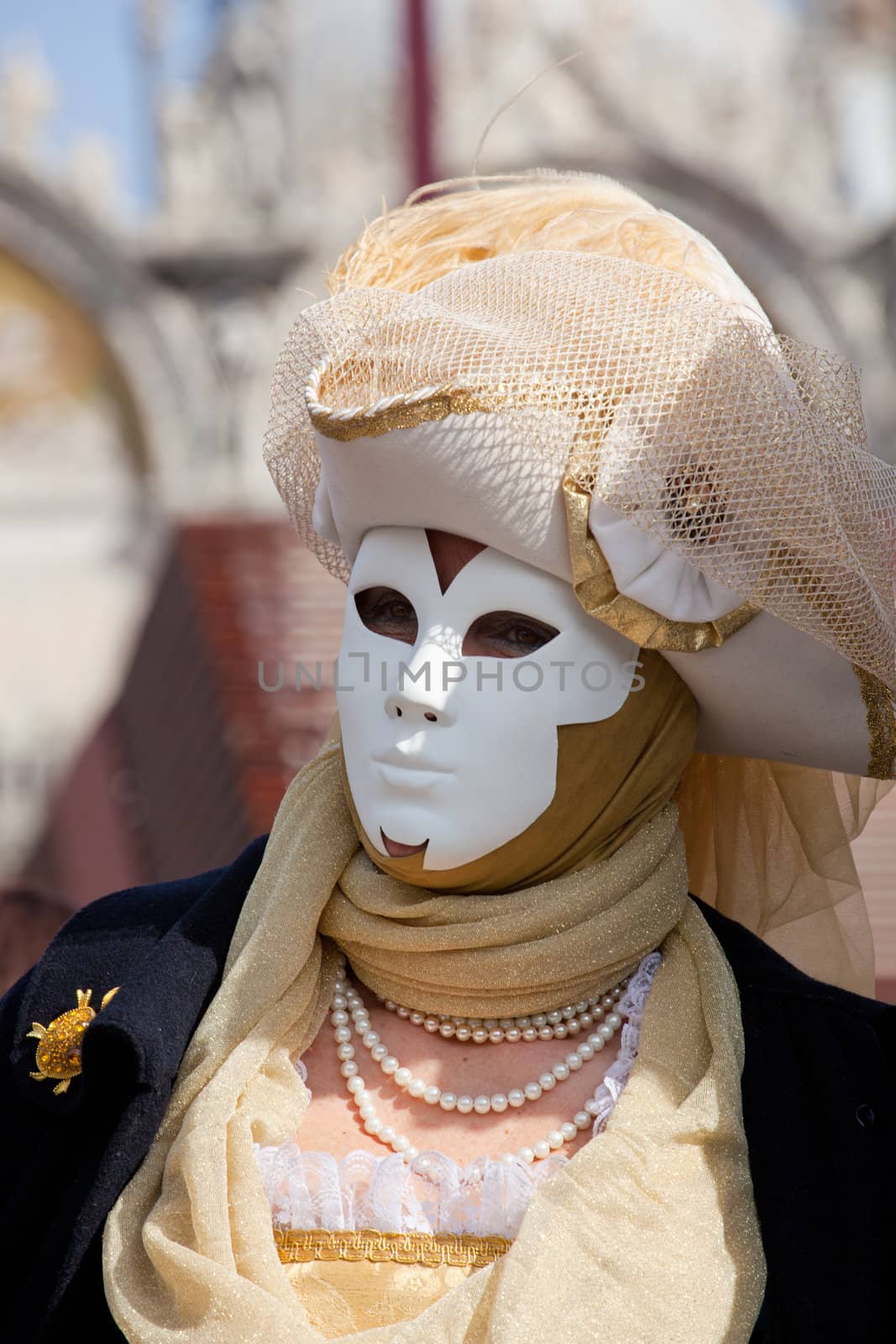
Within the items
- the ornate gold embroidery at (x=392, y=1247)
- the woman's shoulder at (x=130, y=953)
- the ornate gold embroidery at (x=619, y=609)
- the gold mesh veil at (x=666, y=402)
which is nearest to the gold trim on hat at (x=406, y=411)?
the gold mesh veil at (x=666, y=402)

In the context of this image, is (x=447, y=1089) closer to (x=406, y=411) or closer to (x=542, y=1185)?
(x=542, y=1185)

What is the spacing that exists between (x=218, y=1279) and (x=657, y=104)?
8747 millimetres

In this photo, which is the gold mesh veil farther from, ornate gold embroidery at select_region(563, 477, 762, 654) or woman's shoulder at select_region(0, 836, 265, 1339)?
woman's shoulder at select_region(0, 836, 265, 1339)

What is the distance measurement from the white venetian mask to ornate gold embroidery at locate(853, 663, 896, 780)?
0.27 meters

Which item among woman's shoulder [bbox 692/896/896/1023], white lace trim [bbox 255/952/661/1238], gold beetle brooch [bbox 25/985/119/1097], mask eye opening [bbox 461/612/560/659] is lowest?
white lace trim [bbox 255/952/661/1238]

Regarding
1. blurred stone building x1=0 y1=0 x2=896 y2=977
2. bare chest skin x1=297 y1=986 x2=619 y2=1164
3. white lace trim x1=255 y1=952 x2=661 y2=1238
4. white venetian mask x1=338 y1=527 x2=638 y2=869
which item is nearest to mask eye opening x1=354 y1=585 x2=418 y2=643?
white venetian mask x1=338 y1=527 x2=638 y2=869

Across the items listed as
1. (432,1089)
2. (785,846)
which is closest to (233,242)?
(785,846)

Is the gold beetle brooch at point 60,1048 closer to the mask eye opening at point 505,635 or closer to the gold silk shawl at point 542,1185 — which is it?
the gold silk shawl at point 542,1185

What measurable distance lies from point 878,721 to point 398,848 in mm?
577

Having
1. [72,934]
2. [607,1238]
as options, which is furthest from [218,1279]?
[72,934]

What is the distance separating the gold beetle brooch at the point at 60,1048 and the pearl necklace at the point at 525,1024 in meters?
0.38

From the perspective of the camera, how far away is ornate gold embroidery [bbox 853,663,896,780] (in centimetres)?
190

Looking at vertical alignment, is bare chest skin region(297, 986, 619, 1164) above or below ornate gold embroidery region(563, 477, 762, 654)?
below

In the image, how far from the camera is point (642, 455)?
1.75 m
